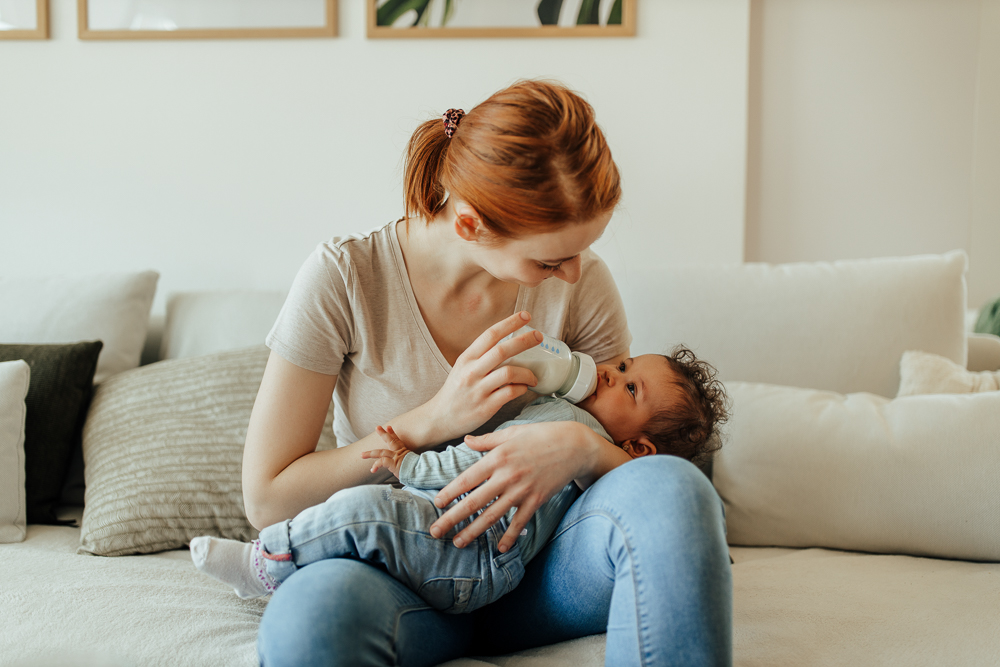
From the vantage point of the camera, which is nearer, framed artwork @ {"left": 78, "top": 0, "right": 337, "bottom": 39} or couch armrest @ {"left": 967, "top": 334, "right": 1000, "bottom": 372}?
couch armrest @ {"left": 967, "top": 334, "right": 1000, "bottom": 372}

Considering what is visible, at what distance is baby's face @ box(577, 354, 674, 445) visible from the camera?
3.40 feet

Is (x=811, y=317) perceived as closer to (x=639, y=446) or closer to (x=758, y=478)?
(x=758, y=478)

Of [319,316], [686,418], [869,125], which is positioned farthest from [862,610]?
[869,125]

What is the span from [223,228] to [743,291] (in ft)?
4.42

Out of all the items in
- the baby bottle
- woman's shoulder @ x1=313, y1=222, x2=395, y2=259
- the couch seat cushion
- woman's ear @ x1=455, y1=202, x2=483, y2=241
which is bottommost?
the couch seat cushion

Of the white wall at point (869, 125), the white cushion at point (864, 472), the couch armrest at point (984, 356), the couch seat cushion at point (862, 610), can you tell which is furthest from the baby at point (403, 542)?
the white wall at point (869, 125)

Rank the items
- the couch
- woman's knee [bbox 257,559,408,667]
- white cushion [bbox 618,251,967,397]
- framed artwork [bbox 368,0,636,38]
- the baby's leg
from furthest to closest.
A: framed artwork [bbox 368,0,636,38] < white cushion [bbox 618,251,967,397] < the couch < the baby's leg < woman's knee [bbox 257,559,408,667]

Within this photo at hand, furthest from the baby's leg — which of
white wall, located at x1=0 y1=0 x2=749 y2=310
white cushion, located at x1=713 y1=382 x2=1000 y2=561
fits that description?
white wall, located at x1=0 y1=0 x2=749 y2=310

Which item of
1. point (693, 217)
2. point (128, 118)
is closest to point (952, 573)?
point (693, 217)

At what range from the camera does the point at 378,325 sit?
3.43ft

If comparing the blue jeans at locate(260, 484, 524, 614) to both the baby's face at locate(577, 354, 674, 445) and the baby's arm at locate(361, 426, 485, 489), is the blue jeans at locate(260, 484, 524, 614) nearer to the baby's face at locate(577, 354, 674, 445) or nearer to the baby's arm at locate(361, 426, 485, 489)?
the baby's arm at locate(361, 426, 485, 489)

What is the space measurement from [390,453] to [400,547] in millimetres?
141

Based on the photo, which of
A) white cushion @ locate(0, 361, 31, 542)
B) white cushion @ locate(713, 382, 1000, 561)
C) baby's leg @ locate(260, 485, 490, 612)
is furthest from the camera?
white cushion @ locate(0, 361, 31, 542)

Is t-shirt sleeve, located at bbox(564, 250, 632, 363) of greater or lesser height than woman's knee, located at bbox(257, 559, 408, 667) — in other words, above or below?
above
